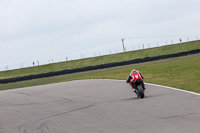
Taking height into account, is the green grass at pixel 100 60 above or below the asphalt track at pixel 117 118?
above

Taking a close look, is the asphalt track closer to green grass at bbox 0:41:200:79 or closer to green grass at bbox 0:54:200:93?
green grass at bbox 0:54:200:93

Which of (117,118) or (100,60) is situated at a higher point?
(100,60)

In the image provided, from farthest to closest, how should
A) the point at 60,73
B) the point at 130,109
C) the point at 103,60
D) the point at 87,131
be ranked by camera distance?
the point at 103,60
the point at 60,73
the point at 130,109
the point at 87,131

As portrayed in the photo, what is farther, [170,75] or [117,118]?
[170,75]

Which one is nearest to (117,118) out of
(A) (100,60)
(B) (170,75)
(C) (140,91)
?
(C) (140,91)

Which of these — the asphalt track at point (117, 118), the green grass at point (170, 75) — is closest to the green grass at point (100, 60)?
the green grass at point (170, 75)

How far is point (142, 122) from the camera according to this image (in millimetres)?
7840

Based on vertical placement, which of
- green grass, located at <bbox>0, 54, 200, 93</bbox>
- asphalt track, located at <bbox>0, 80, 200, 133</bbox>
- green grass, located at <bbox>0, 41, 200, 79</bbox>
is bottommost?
asphalt track, located at <bbox>0, 80, 200, 133</bbox>

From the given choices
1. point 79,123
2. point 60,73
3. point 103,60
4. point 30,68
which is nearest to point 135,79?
point 79,123

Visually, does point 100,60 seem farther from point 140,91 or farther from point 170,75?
point 140,91

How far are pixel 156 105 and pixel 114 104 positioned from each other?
1654 mm

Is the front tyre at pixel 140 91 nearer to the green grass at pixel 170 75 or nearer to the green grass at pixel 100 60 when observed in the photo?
the green grass at pixel 170 75

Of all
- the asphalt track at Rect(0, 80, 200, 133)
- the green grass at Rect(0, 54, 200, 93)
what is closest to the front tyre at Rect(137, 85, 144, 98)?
the asphalt track at Rect(0, 80, 200, 133)

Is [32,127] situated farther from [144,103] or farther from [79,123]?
[144,103]
